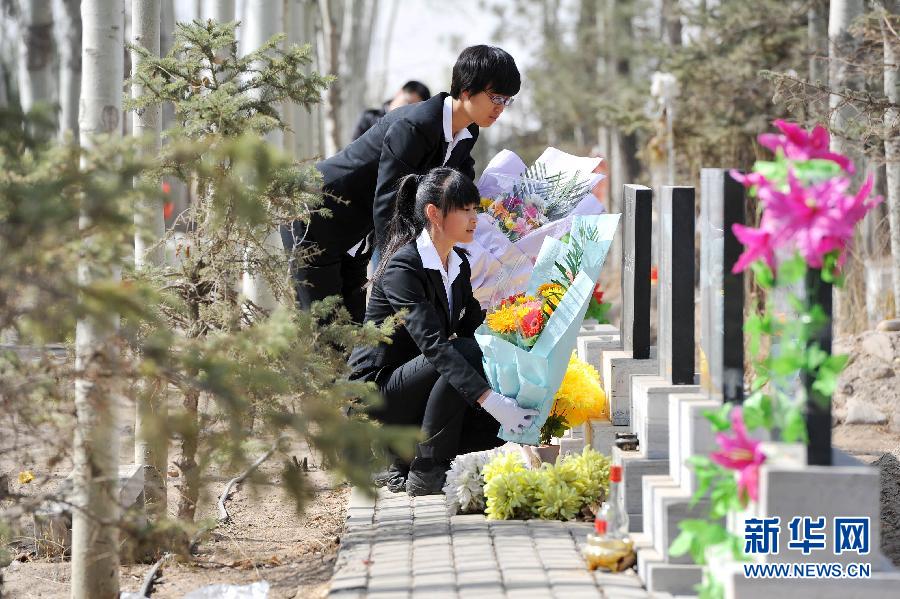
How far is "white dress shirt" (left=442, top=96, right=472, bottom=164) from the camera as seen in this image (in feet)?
19.3

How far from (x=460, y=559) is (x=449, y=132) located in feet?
7.49

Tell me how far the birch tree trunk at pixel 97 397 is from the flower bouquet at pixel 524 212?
83.3 inches

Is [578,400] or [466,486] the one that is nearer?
[466,486]

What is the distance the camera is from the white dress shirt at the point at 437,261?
17.8 ft

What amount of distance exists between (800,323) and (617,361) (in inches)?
72.6

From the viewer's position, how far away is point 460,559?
14.4 feet

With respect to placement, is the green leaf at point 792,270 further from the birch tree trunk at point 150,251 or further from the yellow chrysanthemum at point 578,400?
the yellow chrysanthemum at point 578,400

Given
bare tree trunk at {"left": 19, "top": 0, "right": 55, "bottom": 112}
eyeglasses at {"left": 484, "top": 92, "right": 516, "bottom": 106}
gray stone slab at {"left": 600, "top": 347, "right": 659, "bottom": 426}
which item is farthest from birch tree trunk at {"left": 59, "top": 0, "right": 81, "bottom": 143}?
gray stone slab at {"left": 600, "top": 347, "right": 659, "bottom": 426}

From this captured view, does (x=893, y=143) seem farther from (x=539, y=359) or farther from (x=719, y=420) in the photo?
(x=719, y=420)

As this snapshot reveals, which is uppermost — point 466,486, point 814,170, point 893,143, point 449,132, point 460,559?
point 893,143

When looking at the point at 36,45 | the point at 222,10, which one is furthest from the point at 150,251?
the point at 36,45

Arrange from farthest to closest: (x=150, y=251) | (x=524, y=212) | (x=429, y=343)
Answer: (x=524, y=212)
(x=150, y=251)
(x=429, y=343)

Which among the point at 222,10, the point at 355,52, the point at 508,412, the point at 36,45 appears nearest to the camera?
the point at 508,412

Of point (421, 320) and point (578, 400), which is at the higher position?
point (421, 320)
